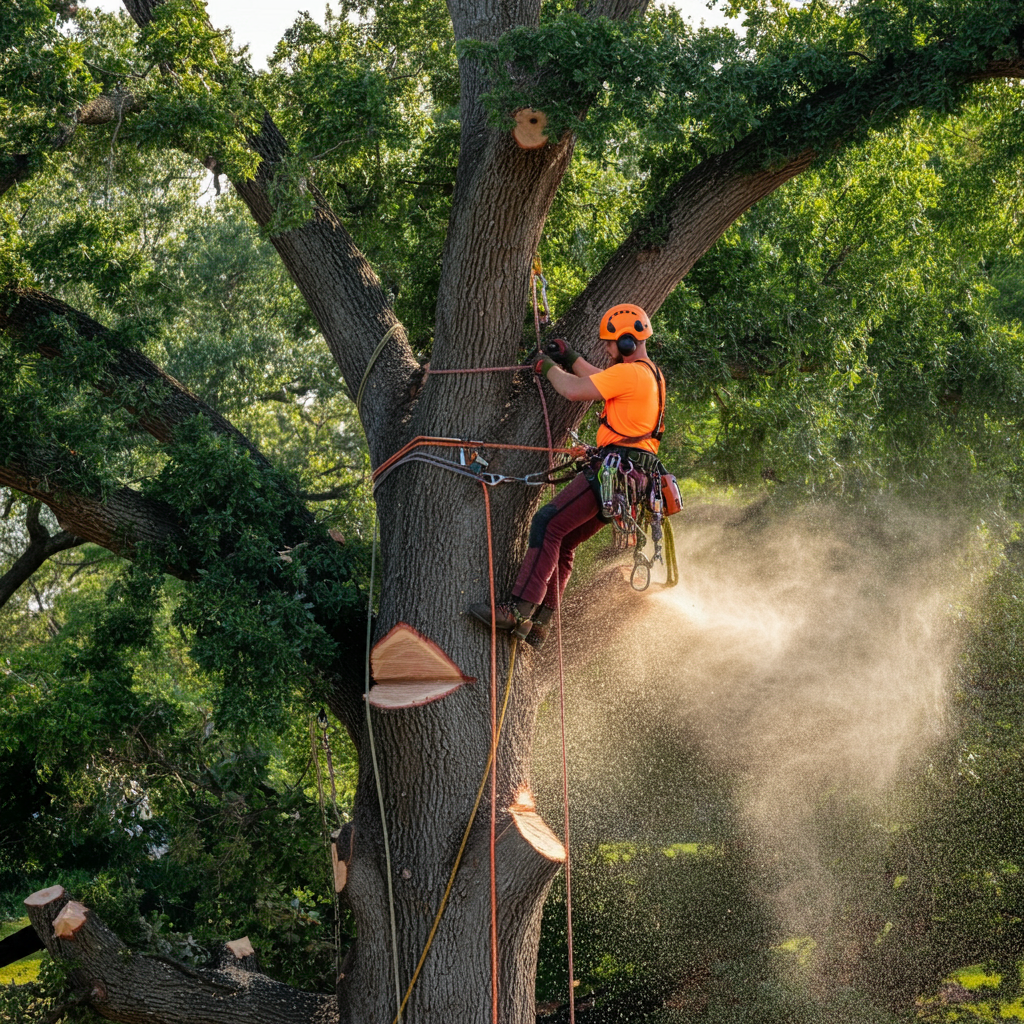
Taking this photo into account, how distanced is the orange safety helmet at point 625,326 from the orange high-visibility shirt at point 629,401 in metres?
0.13

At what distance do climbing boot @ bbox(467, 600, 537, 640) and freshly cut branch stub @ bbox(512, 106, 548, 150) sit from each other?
2.53 metres

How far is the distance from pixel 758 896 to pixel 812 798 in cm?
115

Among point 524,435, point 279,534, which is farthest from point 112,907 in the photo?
point 524,435

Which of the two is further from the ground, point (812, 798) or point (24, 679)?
point (24, 679)

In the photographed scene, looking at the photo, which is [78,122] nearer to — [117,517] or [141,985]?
[117,517]

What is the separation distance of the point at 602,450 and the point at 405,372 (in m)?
1.71

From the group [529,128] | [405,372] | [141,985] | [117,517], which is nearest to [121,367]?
[117,517]

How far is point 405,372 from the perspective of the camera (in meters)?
6.80

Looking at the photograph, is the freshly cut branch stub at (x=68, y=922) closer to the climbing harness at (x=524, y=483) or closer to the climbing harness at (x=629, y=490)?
the climbing harness at (x=524, y=483)

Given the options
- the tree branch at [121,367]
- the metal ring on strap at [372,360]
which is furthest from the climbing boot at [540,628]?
the tree branch at [121,367]

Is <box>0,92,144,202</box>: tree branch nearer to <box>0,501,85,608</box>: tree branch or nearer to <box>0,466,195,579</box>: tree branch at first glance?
<box>0,466,195,579</box>: tree branch

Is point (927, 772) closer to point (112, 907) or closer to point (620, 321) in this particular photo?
point (620, 321)

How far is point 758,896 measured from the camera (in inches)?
418

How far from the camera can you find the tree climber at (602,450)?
5660 mm
